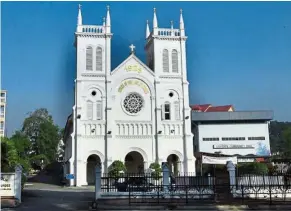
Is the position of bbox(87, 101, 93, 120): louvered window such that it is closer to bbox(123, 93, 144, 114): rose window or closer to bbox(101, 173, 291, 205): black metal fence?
bbox(123, 93, 144, 114): rose window

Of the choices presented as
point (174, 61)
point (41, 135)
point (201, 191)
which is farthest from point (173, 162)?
point (41, 135)

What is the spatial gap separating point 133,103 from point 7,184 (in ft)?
86.7

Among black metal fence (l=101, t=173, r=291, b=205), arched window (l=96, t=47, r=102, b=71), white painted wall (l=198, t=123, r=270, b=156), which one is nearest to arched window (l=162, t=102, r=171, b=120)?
arched window (l=96, t=47, r=102, b=71)

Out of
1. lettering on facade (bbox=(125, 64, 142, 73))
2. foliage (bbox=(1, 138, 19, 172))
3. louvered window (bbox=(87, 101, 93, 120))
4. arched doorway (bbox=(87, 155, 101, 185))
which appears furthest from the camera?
lettering on facade (bbox=(125, 64, 142, 73))

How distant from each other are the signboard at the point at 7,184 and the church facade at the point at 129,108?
2172cm

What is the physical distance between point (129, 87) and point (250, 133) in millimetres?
22884

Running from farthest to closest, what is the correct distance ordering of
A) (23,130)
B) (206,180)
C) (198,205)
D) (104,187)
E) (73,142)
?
(23,130) < (73,142) < (206,180) < (104,187) < (198,205)

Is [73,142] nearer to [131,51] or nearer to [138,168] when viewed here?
[138,168]

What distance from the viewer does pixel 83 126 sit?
44.5 metres

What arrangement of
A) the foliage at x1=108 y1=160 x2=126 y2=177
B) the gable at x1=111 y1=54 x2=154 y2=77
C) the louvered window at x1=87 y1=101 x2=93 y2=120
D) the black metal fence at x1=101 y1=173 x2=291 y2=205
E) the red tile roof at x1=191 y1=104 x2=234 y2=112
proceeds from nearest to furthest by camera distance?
1. the black metal fence at x1=101 y1=173 x2=291 y2=205
2. the foliage at x1=108 y1=160 x2=126 y2=177
3. the louvered window at x1=87 y1=101 x2=93 y2=120
4. the gable at x1=111 y1=54 x2=154 y2=77
5. the red tile roof at x1=191 y1=104 x2=234 y2=112

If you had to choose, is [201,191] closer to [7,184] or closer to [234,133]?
[7,184]

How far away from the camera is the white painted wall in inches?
2301

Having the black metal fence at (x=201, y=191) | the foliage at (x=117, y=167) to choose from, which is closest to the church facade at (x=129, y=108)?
the foliage at (x=117, y=167)

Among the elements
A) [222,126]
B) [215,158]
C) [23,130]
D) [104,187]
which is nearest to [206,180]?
[104,187]
